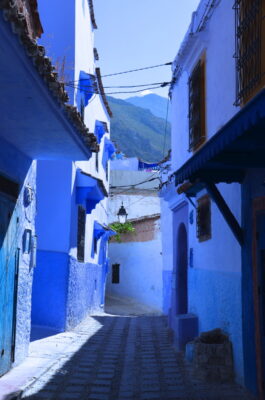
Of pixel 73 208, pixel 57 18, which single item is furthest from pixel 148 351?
pixel 57 18

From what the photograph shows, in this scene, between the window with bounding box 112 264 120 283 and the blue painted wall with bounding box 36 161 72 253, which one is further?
the window with bounding box 112 264 120 283

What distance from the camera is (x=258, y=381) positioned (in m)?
5.68

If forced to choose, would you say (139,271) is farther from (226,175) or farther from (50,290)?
(226,175)

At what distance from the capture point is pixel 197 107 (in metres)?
9.32

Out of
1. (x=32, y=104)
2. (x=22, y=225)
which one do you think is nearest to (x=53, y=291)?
(x=22, y=225)

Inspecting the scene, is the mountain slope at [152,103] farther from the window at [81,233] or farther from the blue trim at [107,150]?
the window at [81,233]

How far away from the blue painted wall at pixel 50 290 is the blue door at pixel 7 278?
407 centimetres

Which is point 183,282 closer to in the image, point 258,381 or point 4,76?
point 258,381

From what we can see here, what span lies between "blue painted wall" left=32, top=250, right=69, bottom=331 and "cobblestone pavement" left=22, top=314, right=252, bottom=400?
76 centimetres

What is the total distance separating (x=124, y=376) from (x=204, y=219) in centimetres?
315

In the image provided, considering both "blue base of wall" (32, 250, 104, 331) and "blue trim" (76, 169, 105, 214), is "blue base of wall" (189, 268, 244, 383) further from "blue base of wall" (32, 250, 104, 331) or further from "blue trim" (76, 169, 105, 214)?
"blue trim" (76, 169, 105, 214)

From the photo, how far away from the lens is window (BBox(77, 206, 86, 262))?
43.4 feet

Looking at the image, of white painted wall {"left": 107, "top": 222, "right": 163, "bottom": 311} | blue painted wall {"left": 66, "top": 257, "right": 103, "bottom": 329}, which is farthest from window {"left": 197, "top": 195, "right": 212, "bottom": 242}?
white painted wall {"left": 107, "top": 222, "right": 163, "bottom": 311}

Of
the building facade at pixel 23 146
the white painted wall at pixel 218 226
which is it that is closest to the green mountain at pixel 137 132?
the white painted wall at pixel 218 226
